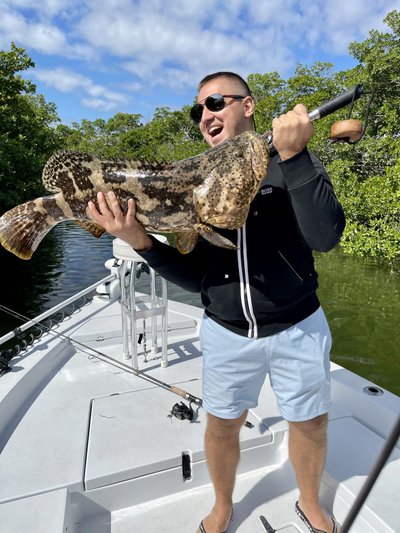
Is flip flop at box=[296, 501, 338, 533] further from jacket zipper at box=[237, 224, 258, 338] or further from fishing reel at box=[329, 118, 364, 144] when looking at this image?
fishing reel at box=[329, 118, 364, 144]

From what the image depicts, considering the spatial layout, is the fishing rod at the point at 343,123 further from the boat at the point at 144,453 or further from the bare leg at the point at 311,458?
the boat at the point at 144,453

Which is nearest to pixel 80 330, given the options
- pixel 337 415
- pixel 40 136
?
pixel 337 415

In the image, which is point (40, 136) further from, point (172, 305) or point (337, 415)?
point (337, 415)

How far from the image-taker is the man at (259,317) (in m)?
2.15

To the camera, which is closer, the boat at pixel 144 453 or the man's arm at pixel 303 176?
the man's arm at pixel 303 176

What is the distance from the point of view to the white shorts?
7.11 feet

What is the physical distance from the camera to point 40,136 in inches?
968

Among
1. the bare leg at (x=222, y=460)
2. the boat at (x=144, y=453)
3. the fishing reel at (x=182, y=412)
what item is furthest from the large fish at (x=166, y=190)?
the fishing reel at (x=182, y=412)

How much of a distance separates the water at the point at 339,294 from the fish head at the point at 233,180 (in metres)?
7.41

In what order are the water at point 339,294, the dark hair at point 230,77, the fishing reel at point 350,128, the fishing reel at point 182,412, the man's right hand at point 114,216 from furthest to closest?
the water at point 339,294
the fishing reel at point 182,412
the dark hair at point 230,77
the man's right hand at point 114,216
the fishing reel at point 350,128

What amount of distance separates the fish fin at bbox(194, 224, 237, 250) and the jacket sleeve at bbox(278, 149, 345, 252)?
0.38 m

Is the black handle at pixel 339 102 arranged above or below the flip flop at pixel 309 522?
above

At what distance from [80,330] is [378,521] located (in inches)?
158

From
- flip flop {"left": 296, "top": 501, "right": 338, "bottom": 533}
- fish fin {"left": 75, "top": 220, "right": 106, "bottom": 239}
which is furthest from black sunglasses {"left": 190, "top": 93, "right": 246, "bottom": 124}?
flip flop {"left": 296, "top": 501, "right": 338, "bottom": 533}
